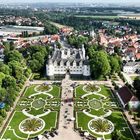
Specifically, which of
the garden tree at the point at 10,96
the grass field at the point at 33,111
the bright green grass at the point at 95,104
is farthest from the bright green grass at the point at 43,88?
the bright green grass at the point at 95,104

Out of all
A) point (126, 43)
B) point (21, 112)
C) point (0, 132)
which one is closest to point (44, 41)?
point (126, 43)

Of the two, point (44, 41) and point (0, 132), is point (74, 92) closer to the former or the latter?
point (0, 132)

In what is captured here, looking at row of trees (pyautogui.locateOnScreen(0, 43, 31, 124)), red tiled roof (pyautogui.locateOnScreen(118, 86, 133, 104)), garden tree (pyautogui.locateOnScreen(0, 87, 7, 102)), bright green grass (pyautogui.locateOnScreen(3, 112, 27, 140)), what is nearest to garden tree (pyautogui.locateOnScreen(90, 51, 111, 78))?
red tiled roof (pyautogui.locateOnScreen(118, 86, 133, 104))

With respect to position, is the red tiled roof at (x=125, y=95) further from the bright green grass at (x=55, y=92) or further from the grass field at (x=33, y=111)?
the bright green grass at (x=55, y=92)

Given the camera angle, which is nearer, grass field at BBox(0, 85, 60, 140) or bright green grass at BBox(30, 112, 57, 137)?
grass field at BBox(0, 85, 60, 140)

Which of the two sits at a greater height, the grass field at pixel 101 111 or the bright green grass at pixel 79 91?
the bright green grass at pixel 79 91

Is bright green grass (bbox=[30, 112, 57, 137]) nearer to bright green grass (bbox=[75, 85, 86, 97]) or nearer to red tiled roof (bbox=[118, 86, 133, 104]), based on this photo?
bright green grass (bbox=[75, 85, 86, 97])
